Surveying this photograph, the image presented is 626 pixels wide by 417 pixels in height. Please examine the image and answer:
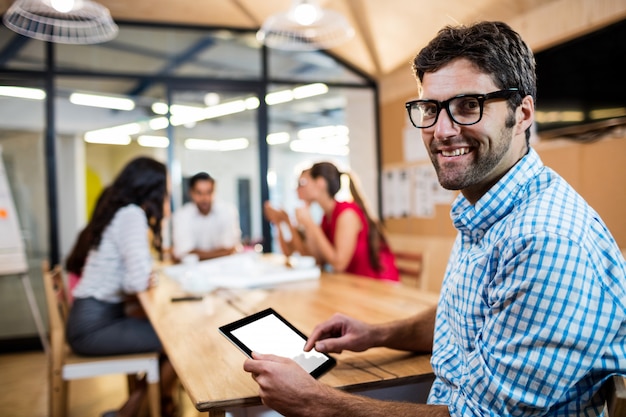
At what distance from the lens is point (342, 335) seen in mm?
1253

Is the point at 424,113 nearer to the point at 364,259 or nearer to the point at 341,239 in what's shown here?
the point at 341,239

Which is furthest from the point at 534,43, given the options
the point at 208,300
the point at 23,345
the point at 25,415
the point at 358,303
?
the point at 23,345

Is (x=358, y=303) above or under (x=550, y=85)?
under

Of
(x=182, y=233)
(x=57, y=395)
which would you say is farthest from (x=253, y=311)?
(x=182, y=233)

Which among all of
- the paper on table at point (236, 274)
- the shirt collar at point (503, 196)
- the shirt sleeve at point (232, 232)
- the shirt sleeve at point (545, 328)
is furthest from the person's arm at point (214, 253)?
the shirt sleeve at point (545, 328)

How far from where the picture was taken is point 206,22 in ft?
14.9

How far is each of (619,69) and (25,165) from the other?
4.27 m

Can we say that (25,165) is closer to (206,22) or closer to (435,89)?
(206,22)

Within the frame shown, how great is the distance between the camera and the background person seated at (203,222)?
13.3 feet

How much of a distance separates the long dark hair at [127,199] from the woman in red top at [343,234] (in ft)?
2.62

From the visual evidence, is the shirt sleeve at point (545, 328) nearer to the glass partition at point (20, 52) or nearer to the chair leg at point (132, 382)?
the chair leg at point (132, 382)

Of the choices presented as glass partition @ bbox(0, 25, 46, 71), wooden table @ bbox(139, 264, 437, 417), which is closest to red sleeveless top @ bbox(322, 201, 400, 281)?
wooden table @ bbox(139, 264, 437, 417)

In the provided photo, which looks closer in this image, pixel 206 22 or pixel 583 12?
pixel 583 12

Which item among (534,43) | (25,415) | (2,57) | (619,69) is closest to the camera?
(619,69)
